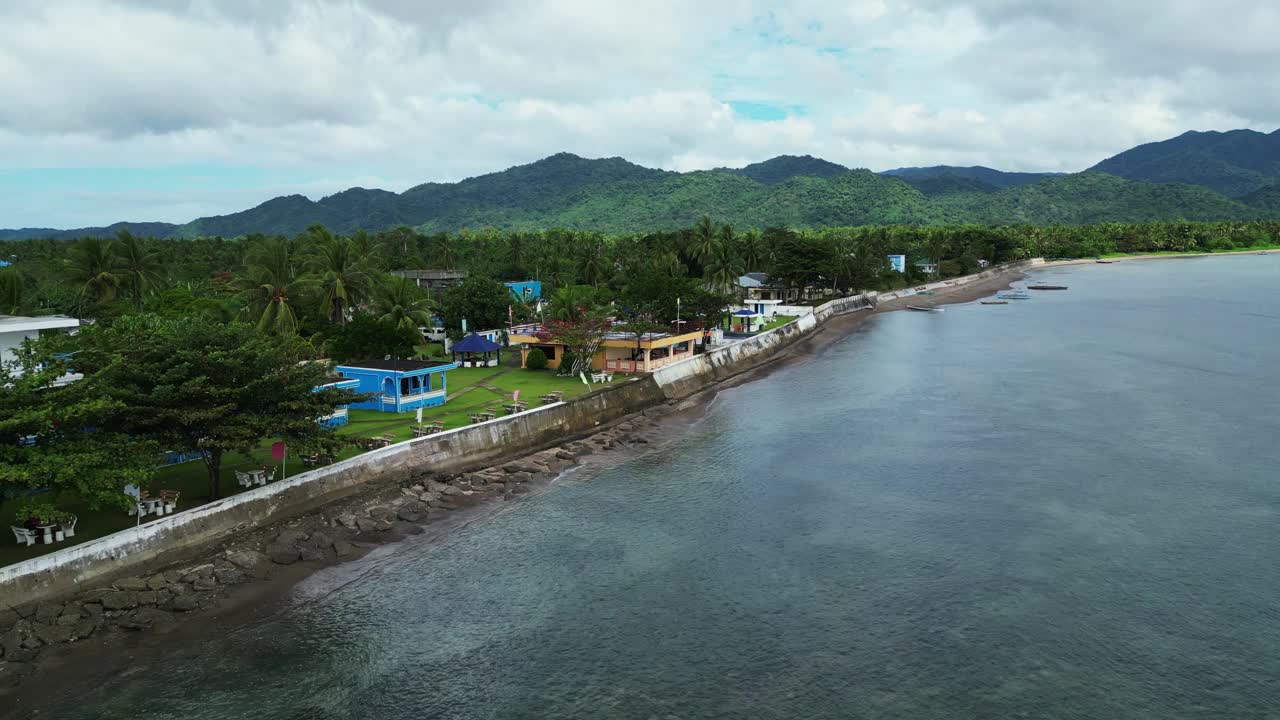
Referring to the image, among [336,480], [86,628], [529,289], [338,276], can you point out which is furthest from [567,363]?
[529,289]

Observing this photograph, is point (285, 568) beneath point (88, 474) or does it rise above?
beneath

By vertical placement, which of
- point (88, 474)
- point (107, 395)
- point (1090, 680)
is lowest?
point (1090, 680)

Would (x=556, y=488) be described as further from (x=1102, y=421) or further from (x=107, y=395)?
(x=1102, y=421)

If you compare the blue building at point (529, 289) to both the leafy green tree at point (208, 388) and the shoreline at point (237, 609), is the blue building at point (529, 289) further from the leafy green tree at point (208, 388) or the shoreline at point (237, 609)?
the leafy green tree at point (208, 388)

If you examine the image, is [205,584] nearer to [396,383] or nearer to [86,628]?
[86,628]

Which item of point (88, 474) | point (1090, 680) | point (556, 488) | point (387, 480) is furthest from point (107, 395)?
point (1090, 680)
